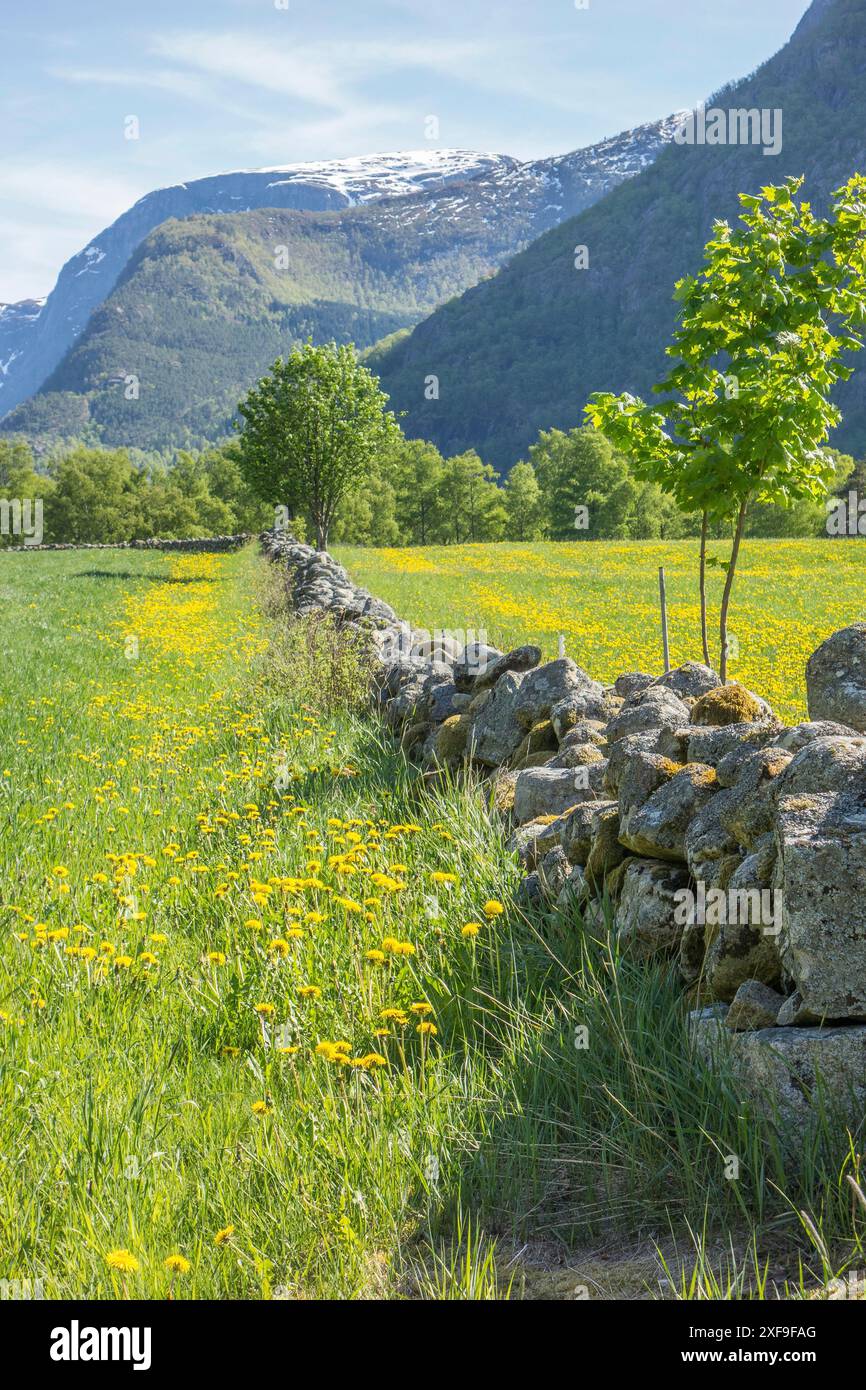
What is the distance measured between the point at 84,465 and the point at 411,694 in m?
103

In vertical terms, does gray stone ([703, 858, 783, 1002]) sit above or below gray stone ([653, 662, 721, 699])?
below

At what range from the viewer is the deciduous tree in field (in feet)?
25.2

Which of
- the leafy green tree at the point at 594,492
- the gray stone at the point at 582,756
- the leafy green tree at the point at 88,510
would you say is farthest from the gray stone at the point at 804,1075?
the leafy green tree at the point at 88,510

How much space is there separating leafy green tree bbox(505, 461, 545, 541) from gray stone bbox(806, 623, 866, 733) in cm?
8516

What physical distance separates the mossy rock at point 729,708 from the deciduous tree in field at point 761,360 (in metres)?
3.03

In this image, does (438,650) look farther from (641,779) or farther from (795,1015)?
(795,1015)

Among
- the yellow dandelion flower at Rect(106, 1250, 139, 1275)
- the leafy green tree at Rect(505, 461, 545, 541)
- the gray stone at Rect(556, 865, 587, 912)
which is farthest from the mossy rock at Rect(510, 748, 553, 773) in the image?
the leafy green tree at Rect(505, 461, 545, 541)

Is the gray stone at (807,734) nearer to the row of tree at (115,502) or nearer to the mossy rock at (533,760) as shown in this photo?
the mossy rock at (533,760)

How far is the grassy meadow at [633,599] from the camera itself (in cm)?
1578

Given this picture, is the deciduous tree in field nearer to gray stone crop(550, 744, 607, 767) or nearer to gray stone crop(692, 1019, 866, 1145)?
gray stone crop(550, 744, 607, 767)

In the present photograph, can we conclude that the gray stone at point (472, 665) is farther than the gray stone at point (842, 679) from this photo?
Yes

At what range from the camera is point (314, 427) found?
119 ft
